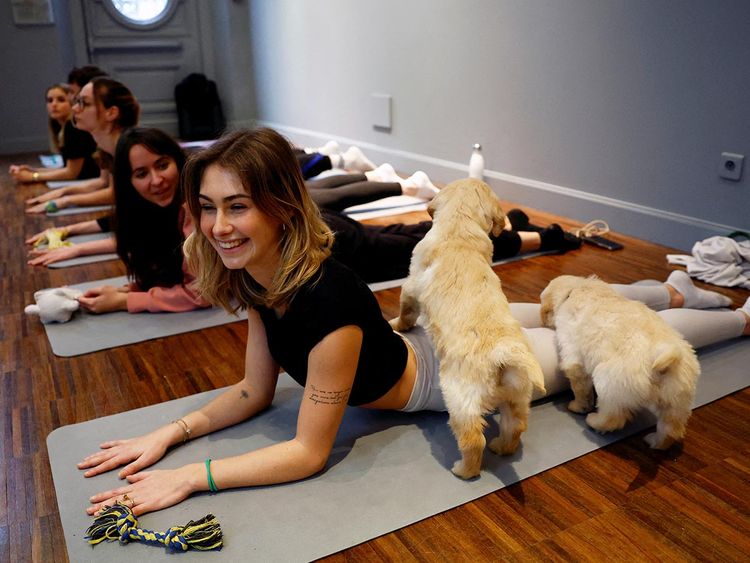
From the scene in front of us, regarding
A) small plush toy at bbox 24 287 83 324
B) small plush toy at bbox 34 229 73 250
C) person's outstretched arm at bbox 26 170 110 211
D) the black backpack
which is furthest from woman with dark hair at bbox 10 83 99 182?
small plush toy at bbox 24 287 83 324

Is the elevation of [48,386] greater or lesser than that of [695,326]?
lesser

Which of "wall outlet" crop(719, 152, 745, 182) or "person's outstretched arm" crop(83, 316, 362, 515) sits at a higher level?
"wall outlet" crop(719, 152, 745, 182)

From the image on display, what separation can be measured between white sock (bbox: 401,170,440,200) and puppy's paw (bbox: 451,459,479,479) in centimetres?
268

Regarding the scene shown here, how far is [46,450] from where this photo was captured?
164cm

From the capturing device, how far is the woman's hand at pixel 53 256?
3.17m

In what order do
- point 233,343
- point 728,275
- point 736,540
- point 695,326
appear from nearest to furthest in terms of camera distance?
point 736,540 → point 695,326 → point 233,343 → point 728,275

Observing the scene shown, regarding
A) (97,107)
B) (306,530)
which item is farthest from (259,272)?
(97,107)

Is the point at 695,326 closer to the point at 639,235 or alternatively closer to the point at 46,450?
the point at 639,235

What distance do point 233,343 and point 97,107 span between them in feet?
5.67

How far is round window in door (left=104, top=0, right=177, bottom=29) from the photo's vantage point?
709cm

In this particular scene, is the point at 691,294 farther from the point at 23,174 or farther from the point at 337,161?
the point at 23,174

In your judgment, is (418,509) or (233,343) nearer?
(418,509)

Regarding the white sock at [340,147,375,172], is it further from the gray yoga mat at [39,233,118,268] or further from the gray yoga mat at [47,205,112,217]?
the gray yoga mat at [39,233,118,268]

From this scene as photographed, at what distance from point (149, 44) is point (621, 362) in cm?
709
